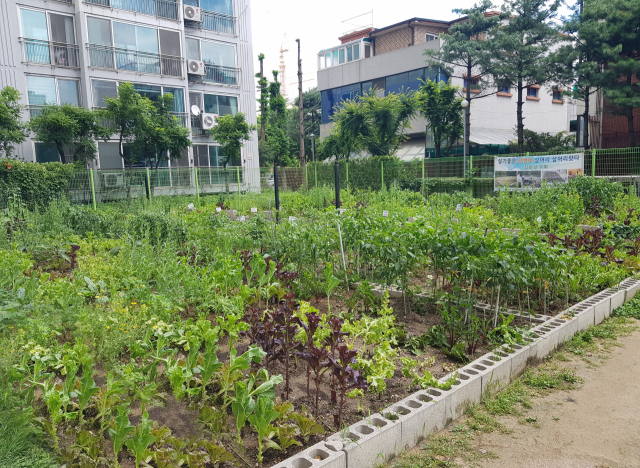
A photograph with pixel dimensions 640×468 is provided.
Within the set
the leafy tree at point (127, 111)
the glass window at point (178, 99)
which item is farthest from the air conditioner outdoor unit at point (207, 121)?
the leafy tree at point (127, 111)

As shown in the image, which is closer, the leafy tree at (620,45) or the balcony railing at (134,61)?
the leafy tree at (620,45)

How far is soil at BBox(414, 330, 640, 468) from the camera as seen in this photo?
8.98ft

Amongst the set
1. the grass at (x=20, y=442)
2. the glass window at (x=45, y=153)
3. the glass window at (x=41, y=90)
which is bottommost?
the grass at (x=20, y=442)

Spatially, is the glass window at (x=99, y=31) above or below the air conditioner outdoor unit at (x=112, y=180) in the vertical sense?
above

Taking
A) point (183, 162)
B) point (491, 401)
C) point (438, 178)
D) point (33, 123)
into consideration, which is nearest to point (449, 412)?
point (491, 401)

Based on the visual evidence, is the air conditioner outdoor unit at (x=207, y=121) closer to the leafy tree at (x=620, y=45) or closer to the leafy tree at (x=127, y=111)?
the leafy tree at (x=127, y=111)

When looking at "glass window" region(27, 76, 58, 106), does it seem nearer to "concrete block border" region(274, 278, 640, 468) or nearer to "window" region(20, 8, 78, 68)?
"window" region(20, 8, 78, 68)

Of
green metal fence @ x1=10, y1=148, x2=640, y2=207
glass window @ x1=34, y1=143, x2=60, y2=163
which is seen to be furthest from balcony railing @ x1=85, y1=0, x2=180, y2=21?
green metal fence @ x1=10, y1=148, x2=640, y2=207

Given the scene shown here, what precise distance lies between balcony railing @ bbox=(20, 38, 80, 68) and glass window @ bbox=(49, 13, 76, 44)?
329 millimetres

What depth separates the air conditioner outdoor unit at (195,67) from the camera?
74.0 feet

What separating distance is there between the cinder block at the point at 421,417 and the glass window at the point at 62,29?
21796 millimetres

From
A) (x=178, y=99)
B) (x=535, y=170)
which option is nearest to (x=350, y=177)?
(x=535, y=170)

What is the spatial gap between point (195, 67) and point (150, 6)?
10.6ft

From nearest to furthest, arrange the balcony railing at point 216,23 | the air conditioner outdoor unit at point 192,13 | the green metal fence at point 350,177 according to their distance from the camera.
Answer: the green metal fence at point 350,177 < the air conditioner outdoor unit at point 192,13 < the balcony railing at point 216,23
